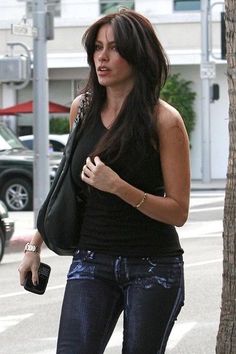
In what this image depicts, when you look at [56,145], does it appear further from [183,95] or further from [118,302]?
[118,302]

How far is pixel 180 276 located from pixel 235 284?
893 millimetres

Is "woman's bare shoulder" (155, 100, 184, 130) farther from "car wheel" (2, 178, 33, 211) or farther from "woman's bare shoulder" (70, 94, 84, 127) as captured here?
"car wheel" (2, 178, 33, 211)

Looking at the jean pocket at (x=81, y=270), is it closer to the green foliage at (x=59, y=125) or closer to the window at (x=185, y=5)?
the green foliage at (x=59, y=125)

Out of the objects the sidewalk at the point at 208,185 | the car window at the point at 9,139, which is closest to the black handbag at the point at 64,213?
the car window at the point at 9,139

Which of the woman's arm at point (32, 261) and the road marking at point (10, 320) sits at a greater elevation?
the woman's arm at point (32, 261)

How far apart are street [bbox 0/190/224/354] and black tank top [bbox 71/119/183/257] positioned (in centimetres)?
386

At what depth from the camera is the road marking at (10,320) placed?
8.92 meters

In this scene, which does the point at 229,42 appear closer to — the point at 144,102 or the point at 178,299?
the point at 144,102

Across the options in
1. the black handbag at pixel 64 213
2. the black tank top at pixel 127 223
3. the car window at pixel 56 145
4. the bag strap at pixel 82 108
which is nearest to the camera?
the black tank top at pixel 127 223

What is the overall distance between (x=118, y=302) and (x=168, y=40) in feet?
107

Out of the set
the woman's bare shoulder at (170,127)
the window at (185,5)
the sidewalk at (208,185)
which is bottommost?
the sidewalk at (208,185)

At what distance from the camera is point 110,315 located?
397cm

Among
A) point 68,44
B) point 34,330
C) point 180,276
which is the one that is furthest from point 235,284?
point 68,44

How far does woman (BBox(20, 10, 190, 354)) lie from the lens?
12.8 ft
